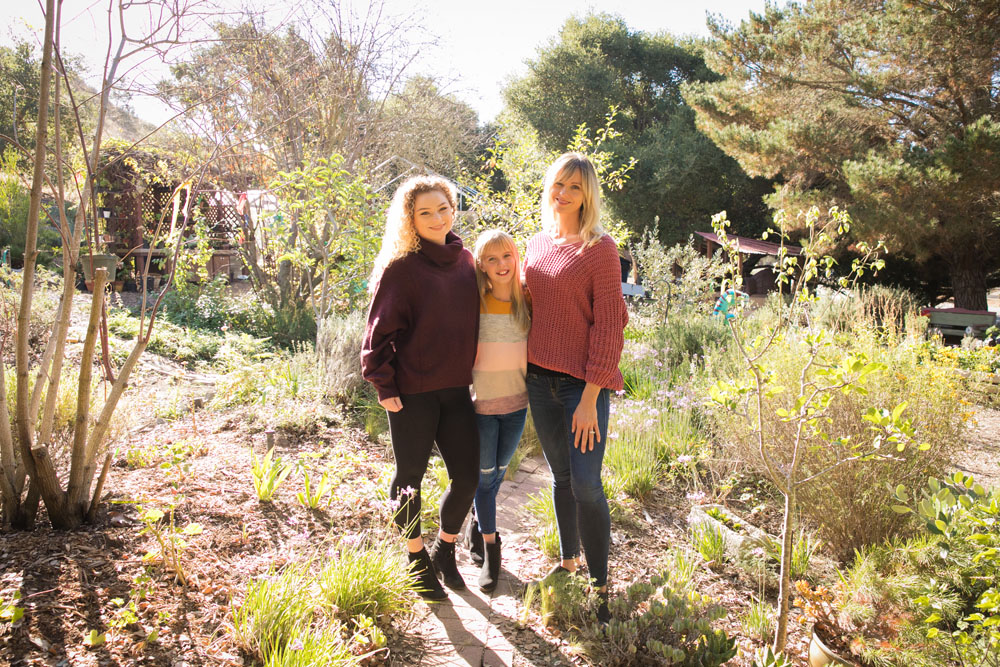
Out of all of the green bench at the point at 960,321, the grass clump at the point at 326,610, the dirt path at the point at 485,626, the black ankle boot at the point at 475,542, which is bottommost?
the dirt path at the point at 485,626

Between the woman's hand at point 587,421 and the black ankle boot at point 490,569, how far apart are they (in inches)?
28.0

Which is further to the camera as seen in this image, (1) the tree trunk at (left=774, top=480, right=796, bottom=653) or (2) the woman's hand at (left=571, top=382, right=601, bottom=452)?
(2) the woman's hand at (left=571, top=382, right=601, bottom=452)

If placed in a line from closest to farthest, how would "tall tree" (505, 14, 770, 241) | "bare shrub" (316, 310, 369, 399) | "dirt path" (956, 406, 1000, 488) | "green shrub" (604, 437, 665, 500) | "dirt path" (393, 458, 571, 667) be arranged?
"dirt path" (393, 458, 571, 667), "green shrub" (604, 437, 665, 500), "dirt path" (956, 406, 1000, 488), "bare shrub" (316, 310, 369, 399), "tall tree" (505, 14, 770, 241)

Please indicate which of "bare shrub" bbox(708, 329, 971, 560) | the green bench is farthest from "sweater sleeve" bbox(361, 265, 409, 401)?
the green bench

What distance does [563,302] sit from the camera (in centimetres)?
217

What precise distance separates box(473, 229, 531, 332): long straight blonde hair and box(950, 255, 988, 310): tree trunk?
1263 cm

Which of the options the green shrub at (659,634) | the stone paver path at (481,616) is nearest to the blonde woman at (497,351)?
the stone paver path at (481,616)

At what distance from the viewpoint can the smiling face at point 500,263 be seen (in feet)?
7.57

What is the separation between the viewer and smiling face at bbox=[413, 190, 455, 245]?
2.26 m

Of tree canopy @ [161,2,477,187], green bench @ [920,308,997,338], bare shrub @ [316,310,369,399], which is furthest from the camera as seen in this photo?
green bench @ [920,308,997,338]

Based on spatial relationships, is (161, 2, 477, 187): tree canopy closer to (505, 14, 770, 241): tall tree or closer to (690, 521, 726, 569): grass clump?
(690, 521, 726, 569): grass clump

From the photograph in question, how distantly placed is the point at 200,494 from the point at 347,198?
10.5 ft

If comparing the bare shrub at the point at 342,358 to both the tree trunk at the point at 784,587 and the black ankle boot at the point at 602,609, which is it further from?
the tree trunk at the point at 784,587

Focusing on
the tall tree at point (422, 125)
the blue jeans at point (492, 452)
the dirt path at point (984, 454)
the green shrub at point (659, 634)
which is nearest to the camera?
the green shrub at point (659, 634)
